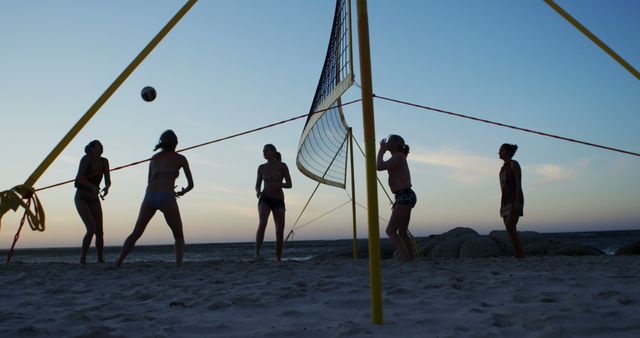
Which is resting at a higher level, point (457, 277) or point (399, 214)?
point (399, 214)

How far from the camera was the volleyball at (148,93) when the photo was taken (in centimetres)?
583

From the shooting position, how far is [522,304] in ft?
9.66

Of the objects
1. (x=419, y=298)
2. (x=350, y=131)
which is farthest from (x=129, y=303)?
(x=350, y=131)

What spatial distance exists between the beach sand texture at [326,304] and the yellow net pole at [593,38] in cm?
119

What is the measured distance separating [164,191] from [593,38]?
13.3ft

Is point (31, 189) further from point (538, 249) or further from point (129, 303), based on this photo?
point (538, 249)

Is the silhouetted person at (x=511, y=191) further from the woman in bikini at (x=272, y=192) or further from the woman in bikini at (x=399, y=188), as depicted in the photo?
the woman in bikini at (x=272, y=192)

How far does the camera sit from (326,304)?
9.97 ft

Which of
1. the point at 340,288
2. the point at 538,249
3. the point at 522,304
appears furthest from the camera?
the point at 538,249

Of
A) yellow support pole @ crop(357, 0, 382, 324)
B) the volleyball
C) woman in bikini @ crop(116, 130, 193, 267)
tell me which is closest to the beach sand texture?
yellow support pole @ crop(357, 0, 382, 324)

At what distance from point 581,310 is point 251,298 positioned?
1838mm

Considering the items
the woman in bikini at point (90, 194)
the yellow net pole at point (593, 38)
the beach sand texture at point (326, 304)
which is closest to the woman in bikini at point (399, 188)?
the beach sand texture at point (326, 304)

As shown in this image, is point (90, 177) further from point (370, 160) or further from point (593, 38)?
point (593, 38)

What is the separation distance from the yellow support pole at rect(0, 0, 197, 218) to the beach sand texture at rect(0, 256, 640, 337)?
76 centimetres
